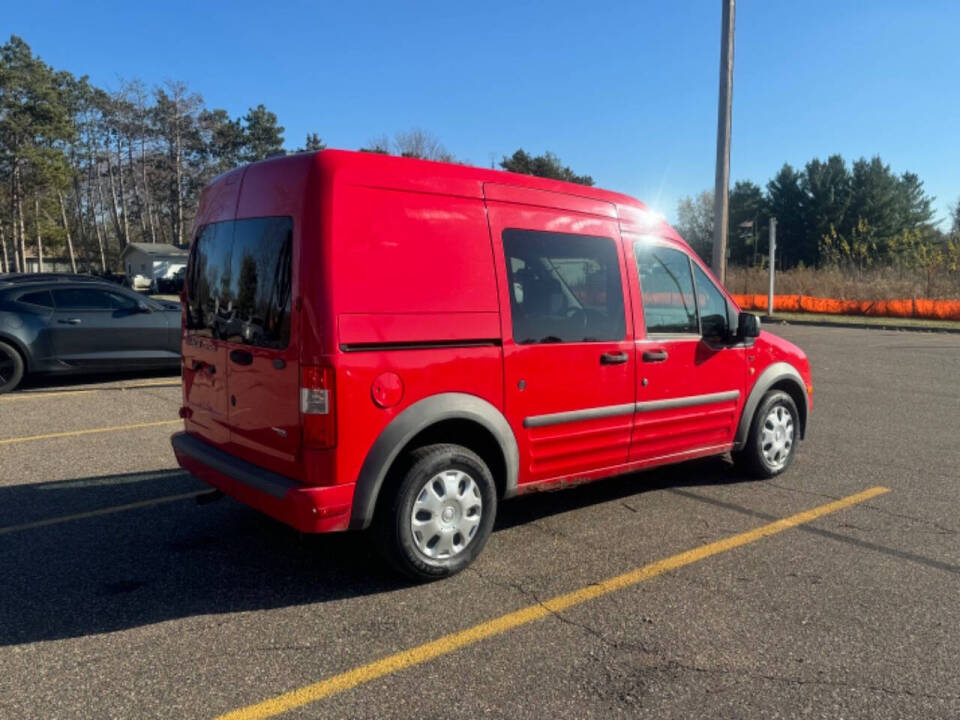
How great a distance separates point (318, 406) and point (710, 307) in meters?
3.05

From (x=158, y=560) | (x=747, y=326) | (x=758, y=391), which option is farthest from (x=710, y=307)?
(x=158, y=560)

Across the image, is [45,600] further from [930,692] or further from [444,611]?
[930,692]

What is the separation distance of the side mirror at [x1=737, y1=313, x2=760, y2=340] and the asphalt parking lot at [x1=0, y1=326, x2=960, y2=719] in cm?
118

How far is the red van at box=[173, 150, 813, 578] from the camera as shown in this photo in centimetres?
350

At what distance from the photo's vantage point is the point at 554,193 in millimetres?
4430

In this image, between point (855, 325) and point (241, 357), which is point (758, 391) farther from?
point (855, 325)

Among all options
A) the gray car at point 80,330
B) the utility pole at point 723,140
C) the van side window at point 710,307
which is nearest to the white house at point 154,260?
the gray car at point 80,330

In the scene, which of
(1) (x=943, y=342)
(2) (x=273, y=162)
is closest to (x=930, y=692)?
(2) (x=273, y=162)

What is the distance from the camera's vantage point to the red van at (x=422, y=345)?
138 inches

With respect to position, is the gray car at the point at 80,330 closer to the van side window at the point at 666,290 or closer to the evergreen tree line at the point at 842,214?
the van side window at the point at 666,290

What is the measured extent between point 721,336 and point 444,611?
114 inches

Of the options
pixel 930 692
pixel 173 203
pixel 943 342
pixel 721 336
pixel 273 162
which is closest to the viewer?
pixel 930 692

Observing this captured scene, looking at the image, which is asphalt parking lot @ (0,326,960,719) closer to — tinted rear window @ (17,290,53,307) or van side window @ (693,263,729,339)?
van side window @ (693,263,729,339)

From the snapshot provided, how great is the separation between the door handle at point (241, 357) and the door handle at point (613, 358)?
2026 mm
